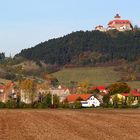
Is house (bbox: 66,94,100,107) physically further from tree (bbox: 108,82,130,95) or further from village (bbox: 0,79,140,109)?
tree (bbox: 108,82,130,95)

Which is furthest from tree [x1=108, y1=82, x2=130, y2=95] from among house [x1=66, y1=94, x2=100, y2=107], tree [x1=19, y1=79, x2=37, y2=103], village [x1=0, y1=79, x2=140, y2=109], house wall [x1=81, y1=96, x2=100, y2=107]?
tree [x1=19, y1=79, x2=37, y2=103]

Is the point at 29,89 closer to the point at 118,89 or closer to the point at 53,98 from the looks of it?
the point at 53,98

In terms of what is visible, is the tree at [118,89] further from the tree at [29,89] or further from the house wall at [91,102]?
the tree at [29,89]

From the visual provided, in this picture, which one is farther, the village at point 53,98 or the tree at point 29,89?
the tree at point 29,89

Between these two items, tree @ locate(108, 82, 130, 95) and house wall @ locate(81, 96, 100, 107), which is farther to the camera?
tree @ locate(108, 82, 130, 95)

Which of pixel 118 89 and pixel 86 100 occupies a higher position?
pixel 118 89

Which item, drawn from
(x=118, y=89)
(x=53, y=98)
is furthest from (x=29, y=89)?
(x=118, y=89)

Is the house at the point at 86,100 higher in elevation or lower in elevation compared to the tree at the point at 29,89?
lower

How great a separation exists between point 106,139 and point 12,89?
135488mm

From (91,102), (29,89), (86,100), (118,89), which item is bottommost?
(91,102)

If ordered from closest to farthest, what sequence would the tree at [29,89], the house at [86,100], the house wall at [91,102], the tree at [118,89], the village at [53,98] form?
the village at [53,98] < the tree at [29,89] < the house at [86,100] < the house wall at [91,102] < the tree at [118,89]

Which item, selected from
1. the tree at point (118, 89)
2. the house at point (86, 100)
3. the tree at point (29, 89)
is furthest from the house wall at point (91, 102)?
the tree at point (29, 89)

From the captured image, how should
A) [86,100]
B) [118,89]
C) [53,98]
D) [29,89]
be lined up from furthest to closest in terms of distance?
[118,89], [86,100], [29,89], [53,98]

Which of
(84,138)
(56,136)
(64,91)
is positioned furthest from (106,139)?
(64,91)
